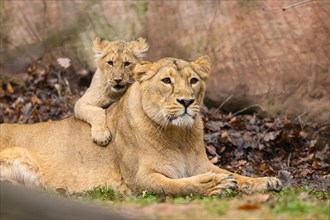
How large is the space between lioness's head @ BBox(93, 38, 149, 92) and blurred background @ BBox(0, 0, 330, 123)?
10.5 ft

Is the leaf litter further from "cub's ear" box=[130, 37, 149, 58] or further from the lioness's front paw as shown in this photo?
"cub's ear" box=[130, 37, 149, 58]

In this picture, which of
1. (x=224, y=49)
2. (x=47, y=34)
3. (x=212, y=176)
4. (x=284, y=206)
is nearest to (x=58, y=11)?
(x=47, y=34)

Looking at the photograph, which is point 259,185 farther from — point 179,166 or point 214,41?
point 214,41

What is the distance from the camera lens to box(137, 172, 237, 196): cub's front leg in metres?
9.28

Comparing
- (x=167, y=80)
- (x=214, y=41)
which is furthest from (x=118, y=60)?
(x=214, y=41)

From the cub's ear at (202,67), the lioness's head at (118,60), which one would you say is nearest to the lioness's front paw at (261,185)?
the cub's ear at (202,67)

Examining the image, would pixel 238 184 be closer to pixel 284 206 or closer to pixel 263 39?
pixel 284 206

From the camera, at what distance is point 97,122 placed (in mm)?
10727

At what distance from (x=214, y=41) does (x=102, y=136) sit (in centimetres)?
426

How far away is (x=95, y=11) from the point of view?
51.3ft

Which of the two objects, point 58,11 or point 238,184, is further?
point 58,11

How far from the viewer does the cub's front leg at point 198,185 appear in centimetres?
928

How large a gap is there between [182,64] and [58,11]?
627cm

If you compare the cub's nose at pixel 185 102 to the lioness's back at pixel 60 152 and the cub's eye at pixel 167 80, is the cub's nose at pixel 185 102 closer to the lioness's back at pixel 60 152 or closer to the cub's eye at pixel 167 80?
the cub's eye at pixel 167 80
